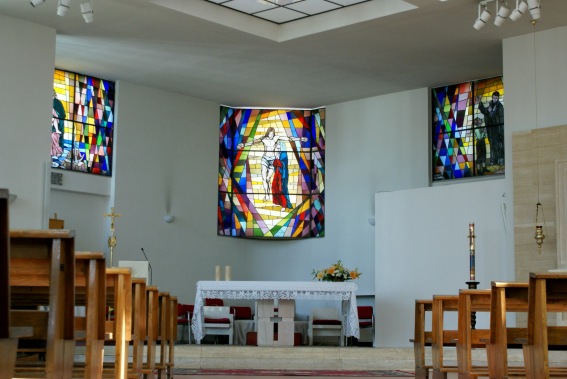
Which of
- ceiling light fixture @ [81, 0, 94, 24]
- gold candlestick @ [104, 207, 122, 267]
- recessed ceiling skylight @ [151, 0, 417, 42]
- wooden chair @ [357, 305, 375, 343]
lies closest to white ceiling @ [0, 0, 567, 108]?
recessed ceiling skylight @ [151, 0, 417, 42]

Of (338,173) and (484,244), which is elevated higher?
(338,173)

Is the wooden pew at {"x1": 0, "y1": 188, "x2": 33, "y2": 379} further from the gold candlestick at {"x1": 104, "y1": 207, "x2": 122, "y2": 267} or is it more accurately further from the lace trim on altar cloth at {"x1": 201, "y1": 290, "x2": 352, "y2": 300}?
the gold candlestick at {"x1": 104, "y1": 207, "x2": 122, "y2": 267}

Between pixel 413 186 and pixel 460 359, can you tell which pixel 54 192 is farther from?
pixel 460 359

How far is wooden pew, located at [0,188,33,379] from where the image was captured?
2.12 m

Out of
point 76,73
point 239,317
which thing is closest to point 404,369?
point 239,317

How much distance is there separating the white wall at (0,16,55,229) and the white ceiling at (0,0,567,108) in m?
0.26

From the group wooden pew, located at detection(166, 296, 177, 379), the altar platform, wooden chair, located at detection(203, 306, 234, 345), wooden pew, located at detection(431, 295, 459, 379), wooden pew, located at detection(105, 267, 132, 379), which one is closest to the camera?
wooden pew, located at detection(105, 267, 132, 379)

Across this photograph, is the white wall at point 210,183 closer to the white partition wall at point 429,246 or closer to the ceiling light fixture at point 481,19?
the white partition wall at point 429,246

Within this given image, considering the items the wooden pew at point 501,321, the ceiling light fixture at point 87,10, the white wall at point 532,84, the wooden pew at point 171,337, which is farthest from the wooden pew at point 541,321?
the white wall at point 532,84

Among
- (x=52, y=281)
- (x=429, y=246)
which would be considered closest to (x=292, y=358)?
(x=429, y=246)

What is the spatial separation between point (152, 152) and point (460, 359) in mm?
9582

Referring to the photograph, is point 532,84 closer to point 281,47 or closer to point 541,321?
point 281,47

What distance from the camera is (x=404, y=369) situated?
10.5 metres

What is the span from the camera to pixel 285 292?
1146 cm
